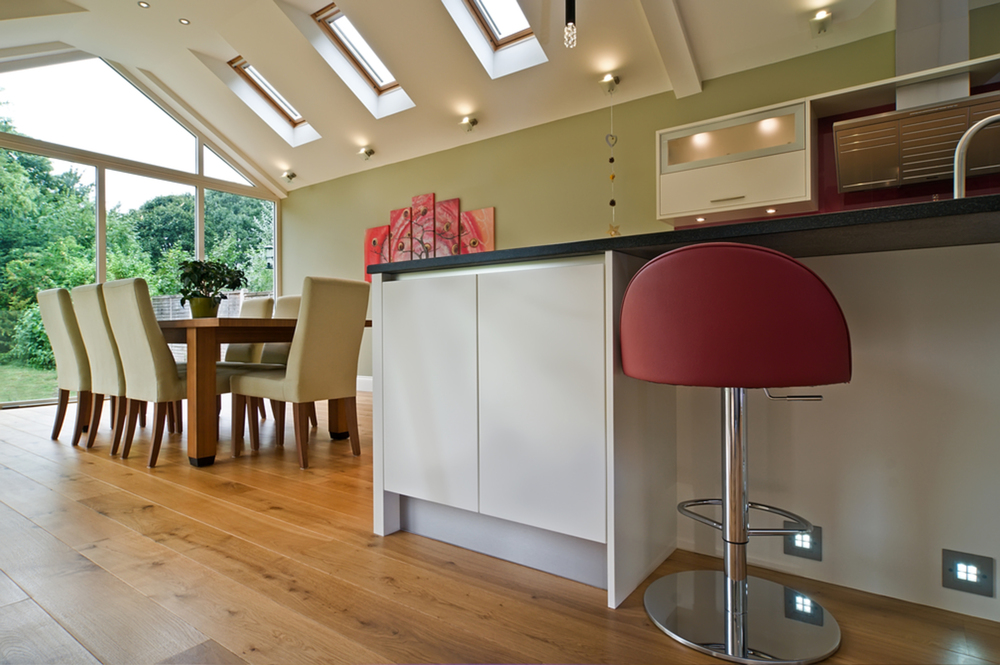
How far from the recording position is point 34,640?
112cm

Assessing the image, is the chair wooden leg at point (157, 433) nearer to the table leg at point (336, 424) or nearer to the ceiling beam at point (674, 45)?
the table leg at point (336, 424)

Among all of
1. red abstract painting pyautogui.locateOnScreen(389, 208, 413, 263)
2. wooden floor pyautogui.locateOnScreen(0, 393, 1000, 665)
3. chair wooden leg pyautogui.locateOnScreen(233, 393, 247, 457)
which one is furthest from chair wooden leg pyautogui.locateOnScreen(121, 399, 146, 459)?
red abstract painting pyautogui.locateOnScreen(389, 208, 413, 263)

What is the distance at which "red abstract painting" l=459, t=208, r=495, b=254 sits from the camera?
5125 millimetres

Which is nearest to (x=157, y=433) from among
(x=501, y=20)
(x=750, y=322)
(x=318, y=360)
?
(x=318, y=360)

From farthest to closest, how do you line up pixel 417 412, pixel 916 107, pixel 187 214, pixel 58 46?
pixel 187 214 < pixel 58 46 < pixel 916 107 < pixel 417 412

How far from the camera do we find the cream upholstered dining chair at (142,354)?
269 cm

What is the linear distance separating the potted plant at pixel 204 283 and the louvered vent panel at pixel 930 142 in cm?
394

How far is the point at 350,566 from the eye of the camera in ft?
4.88

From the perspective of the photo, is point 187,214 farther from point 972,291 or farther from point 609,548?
point 972,291

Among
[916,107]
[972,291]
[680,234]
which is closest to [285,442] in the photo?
[680,234]

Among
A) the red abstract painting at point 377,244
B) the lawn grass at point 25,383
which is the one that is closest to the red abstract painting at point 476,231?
the red abstract painting at point 377,244

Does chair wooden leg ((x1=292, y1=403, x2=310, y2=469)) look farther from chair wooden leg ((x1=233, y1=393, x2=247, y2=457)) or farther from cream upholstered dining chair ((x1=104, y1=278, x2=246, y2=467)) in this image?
cream upholstered dining chair ((x1=104, y1=278, x2=246, y2=467))

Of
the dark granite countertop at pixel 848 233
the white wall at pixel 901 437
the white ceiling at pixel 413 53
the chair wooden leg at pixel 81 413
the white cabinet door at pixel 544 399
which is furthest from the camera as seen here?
the white ceiling at pixel 413 53

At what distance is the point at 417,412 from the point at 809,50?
370 centimetres
